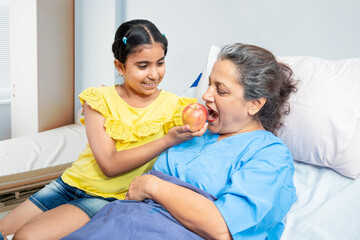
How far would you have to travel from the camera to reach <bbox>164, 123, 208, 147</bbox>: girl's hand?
1.22 meters

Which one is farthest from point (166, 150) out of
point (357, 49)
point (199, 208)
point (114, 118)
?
point (357, 49)

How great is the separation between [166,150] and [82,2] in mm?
2306

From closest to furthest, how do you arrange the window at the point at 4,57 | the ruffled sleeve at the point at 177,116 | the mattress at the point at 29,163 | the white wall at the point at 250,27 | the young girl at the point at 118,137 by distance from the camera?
the young girl at the point at 118,137 < the ruffled sleeve at the point at 177,116 < the white wall at the point at 250,27 < the mattress at the point at 29,163 < the window at the point at 4,57

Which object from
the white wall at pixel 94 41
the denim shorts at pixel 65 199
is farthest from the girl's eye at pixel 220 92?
the white wall at pixel 94 41

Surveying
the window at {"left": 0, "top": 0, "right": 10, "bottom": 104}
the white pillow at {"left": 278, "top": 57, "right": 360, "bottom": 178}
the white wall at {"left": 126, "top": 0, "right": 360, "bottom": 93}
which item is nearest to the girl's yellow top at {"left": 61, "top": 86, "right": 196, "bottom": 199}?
the white pillow at {"left": 278, "top": 57, "right": 360, "bottom": 178}

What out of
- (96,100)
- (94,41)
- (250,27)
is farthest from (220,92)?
(94,41)

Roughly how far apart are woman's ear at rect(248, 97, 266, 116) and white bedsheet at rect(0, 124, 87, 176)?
133 centimetres

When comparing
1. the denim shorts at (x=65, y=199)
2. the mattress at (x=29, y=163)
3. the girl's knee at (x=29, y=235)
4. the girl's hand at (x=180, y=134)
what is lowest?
the mattress at (x=29, y=163)

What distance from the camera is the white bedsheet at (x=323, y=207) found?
1.17 meters

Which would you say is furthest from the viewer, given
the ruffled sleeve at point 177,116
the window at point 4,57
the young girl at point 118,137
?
the window at point 4,57

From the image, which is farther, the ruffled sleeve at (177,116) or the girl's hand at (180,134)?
the ruffled sleeve at (177,116)

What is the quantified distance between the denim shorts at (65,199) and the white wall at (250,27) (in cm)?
125

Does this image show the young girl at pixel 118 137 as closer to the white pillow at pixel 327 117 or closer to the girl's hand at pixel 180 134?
the girl's hand at pixel 180 134

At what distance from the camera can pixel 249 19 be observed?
2.01 metres
